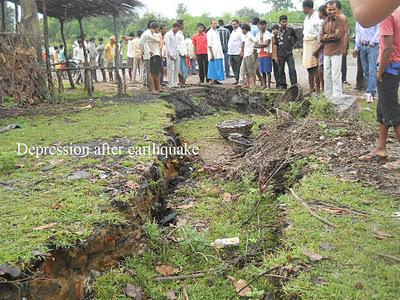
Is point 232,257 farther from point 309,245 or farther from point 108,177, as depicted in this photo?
point 108,177

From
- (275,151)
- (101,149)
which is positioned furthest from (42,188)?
(275,151)

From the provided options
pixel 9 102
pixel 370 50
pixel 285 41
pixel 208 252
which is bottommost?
pixel 208 252

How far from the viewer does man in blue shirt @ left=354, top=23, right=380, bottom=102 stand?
7868 millimetres

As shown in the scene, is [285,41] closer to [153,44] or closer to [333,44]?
[333,44]

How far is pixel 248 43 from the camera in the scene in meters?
11.2

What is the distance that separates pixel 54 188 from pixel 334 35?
5.51m

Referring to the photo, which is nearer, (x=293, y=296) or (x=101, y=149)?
(x=293, y=296)

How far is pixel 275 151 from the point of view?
598 cm

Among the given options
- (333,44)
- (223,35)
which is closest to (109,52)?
(223,35)

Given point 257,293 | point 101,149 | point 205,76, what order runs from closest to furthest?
point 257,293
point 101,149
point 205,76

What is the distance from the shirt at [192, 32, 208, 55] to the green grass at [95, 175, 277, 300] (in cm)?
828

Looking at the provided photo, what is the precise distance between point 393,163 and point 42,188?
149 inches

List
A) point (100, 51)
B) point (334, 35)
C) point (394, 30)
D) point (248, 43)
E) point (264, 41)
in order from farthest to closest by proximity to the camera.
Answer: point (100, 51), point (248, 43), point (264, 41), point (334, 35), point (394, 30)

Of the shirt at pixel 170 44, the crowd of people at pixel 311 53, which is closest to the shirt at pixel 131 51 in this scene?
the crowd of people at pixel 311 53
